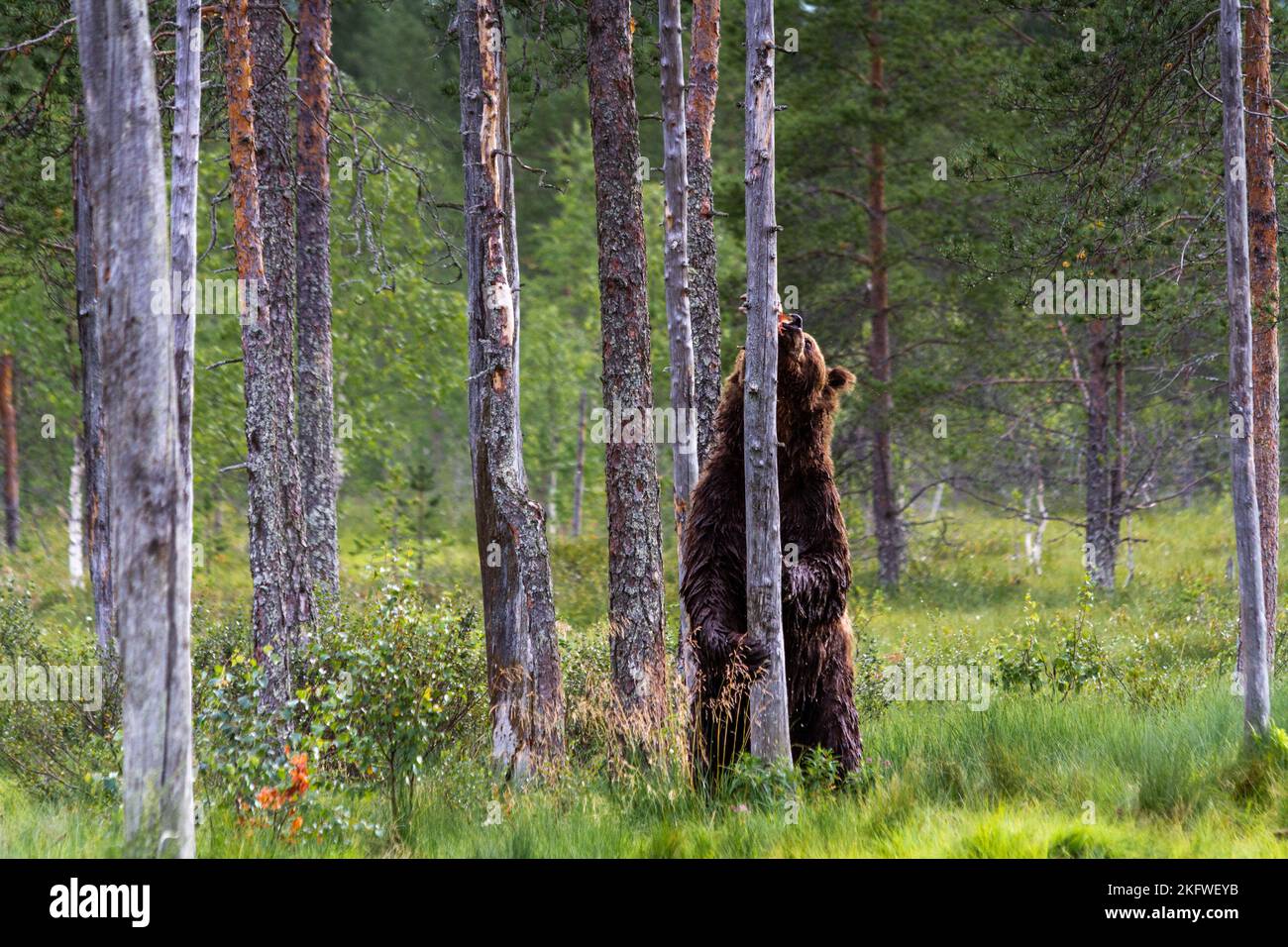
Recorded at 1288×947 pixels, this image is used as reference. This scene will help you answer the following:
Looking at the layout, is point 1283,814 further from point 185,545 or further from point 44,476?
point 44,476

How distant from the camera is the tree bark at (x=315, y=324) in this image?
1388cm

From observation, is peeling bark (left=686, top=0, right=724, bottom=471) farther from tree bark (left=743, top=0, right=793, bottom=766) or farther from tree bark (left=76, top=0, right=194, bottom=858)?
tree bark (left=76, top=0, right=194, bottom=858)

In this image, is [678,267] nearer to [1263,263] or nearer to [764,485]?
[764,485]

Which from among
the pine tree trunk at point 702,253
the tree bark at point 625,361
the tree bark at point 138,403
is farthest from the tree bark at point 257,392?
the tree bark at point 138,403

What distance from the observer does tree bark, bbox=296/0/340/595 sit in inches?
546

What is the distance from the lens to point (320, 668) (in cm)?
755

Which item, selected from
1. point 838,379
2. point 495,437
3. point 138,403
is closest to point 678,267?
point 495,437

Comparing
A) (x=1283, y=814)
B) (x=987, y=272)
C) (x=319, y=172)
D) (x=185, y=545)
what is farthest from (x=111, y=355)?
(x=319, y=172)

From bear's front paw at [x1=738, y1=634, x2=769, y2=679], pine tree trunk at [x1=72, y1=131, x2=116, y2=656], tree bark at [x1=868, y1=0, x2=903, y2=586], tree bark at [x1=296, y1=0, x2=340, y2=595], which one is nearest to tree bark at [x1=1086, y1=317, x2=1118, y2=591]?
tree bark at [x1=868, y1=0, x2=903, y2=586]

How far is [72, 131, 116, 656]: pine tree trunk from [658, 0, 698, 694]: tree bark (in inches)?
266

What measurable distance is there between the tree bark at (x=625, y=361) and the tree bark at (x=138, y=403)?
14.6 ft

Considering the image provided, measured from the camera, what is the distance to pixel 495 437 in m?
8.38

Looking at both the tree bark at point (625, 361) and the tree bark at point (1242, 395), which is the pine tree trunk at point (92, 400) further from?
the tree bark at point (1242, 395)
